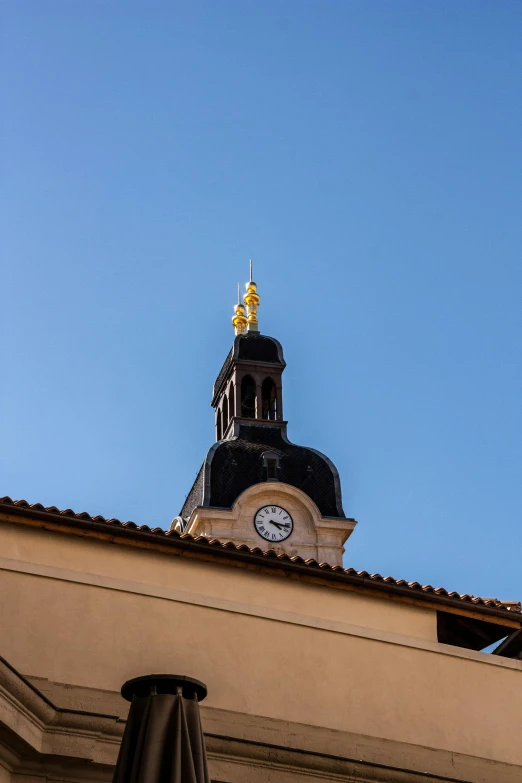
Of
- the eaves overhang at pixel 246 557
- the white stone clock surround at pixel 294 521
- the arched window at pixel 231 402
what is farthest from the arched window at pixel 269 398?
the eaves overhang at pixel 246 557

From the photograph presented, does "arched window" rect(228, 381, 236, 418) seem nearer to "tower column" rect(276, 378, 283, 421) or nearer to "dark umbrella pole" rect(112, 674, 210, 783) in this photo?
"tower column" rect(276, 378, 283, 421)

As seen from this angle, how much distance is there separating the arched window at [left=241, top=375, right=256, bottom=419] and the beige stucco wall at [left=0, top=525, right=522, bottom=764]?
29.1 meters

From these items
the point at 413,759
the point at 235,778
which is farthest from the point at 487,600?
the point at 235,778

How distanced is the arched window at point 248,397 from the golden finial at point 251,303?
573 cm

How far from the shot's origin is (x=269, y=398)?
45.2 m

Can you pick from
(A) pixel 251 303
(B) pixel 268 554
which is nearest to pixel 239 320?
(A) pixel 251 303

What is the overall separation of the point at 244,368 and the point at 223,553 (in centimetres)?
2955

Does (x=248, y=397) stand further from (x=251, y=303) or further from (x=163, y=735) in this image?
(x=163, y=735)

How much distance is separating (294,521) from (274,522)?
27.3 inches

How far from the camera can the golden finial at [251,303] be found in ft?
167

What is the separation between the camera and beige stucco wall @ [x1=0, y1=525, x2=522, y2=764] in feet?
45.8

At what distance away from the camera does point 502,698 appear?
15438 mm

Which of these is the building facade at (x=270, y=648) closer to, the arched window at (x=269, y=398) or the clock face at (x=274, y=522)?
the clock face at (x=274, y=522)

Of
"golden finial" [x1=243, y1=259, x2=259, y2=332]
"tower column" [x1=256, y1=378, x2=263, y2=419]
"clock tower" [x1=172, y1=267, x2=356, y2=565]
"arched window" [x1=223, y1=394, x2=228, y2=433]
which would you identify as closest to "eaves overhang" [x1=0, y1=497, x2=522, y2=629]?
"clock tower" [x1=172, y1=267, x2=356, y2=565]
